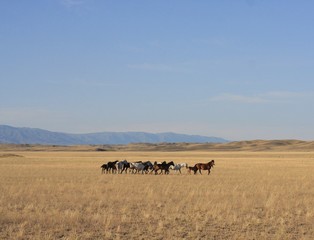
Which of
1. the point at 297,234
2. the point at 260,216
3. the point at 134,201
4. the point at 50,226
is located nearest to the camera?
the point at 297,234

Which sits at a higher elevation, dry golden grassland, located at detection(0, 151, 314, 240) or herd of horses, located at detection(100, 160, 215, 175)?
herd of horses, located at detection(100, 160, 215, 175)

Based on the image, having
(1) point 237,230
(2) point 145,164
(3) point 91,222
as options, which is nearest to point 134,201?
(3) point 91,222

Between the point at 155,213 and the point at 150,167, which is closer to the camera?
the point at 155,213

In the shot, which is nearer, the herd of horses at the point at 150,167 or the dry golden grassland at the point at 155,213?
A: the dry golden grassland at the point at 155,213

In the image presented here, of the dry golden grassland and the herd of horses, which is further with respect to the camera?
the herd of horses

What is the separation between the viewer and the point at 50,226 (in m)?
13.5

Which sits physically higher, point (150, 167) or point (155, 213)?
point (150, 167)

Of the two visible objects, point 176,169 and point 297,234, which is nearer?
point 297,234

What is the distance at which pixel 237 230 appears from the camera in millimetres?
13188

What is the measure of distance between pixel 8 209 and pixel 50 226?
3.71m

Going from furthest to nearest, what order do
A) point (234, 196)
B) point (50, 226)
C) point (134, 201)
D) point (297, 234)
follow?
point (234, 196), point (134, 201), point (50, 226), point (297, 234)

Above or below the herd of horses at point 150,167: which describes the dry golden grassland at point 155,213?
below

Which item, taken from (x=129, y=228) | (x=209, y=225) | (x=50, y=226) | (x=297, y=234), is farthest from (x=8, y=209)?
(x=297, y=234)

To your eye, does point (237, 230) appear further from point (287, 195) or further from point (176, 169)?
point (176, 169)
